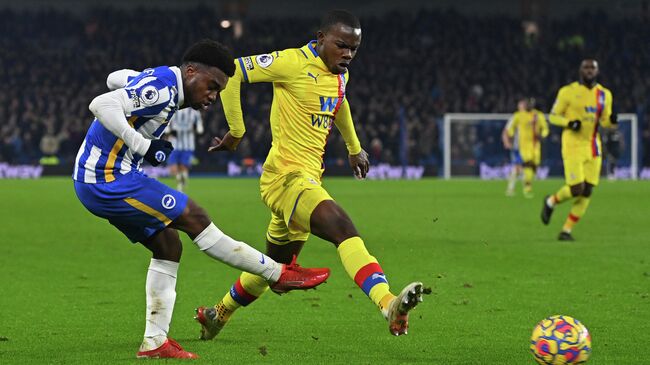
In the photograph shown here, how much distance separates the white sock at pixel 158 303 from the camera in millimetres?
5723

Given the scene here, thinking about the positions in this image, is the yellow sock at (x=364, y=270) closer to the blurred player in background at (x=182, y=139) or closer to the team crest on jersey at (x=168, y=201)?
the team crest on jersey at (x=168, y=201)

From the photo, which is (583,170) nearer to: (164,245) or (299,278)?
(299,278)

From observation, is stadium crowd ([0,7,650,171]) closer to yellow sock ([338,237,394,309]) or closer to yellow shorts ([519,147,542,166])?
yellow shorts ([519,147,542,166])

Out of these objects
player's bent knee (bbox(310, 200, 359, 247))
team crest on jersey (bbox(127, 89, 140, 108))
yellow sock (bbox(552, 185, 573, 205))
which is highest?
team crest on jersey (bbox(127, 89, 140, 108))

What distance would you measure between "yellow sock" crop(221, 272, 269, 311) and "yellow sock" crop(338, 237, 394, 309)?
964 millimetres

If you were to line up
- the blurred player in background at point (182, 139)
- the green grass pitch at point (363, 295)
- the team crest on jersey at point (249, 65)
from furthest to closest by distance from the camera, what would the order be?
the blurred player in background at point (182, 139) → the team crest on jersey at point (249, 65) → the green grass pitch at point (363, 295)

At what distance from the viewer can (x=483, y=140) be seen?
34.3 meters

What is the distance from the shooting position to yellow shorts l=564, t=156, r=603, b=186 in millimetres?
13289

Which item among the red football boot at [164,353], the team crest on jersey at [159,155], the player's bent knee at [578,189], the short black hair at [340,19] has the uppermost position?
the short black hair at [340,19]

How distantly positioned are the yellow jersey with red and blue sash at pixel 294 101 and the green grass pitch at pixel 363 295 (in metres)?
1.12

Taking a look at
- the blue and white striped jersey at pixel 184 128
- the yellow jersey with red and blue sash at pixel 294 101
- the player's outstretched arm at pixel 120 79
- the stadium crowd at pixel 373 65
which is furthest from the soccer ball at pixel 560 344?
the stadium crowd at pixel 373 65

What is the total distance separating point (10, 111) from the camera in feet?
123

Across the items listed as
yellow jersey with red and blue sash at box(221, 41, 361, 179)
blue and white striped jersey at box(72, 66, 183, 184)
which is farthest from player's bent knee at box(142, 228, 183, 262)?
yellow jersey with red and blue sash at box(221, 41, 361, 179)

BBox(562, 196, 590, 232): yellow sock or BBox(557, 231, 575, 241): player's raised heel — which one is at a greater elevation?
BBox(562, 196, 590, 232): yellow sock
